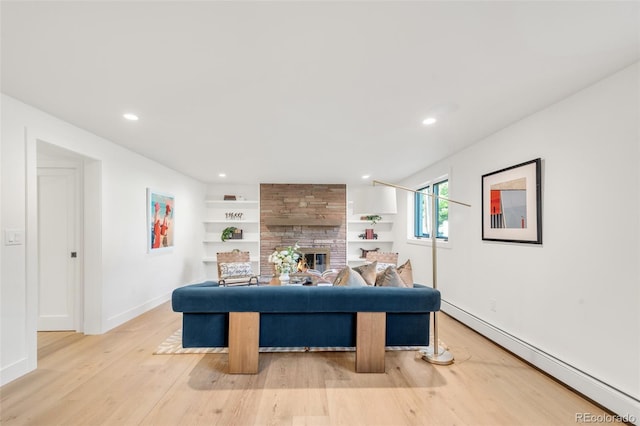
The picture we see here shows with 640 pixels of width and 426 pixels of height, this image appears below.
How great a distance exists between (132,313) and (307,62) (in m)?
3.94

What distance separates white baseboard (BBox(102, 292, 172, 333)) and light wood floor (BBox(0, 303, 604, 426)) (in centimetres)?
51

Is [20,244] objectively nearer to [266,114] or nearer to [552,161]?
[266,114]

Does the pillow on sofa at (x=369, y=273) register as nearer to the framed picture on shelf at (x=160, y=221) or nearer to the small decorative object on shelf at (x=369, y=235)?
the framed picture on shelf at (x=160, y=221)

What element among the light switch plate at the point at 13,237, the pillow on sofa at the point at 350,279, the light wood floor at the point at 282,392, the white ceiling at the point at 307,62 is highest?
the white ceiling at the point at 307,62

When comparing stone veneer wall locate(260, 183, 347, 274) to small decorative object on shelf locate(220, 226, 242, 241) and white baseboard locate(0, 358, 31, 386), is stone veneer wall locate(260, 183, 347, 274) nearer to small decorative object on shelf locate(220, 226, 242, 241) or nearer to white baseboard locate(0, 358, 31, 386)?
small decorative object on shelf locate(220, 226, 242, 241)

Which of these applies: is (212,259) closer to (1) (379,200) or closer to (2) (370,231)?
(2) (370,231)

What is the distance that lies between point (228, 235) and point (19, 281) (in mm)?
4319

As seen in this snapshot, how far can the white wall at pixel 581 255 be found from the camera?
1.90 meters

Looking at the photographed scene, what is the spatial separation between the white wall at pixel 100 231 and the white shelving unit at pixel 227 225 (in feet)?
2.46

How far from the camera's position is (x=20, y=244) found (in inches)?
96.0

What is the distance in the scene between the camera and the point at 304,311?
2.49 m

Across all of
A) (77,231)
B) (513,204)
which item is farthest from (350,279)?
(77,231)

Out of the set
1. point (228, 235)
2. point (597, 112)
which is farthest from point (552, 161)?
point (228, 235)

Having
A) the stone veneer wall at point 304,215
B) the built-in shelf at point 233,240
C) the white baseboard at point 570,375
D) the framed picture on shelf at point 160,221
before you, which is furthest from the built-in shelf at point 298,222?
the white baseboard at point 570,375
